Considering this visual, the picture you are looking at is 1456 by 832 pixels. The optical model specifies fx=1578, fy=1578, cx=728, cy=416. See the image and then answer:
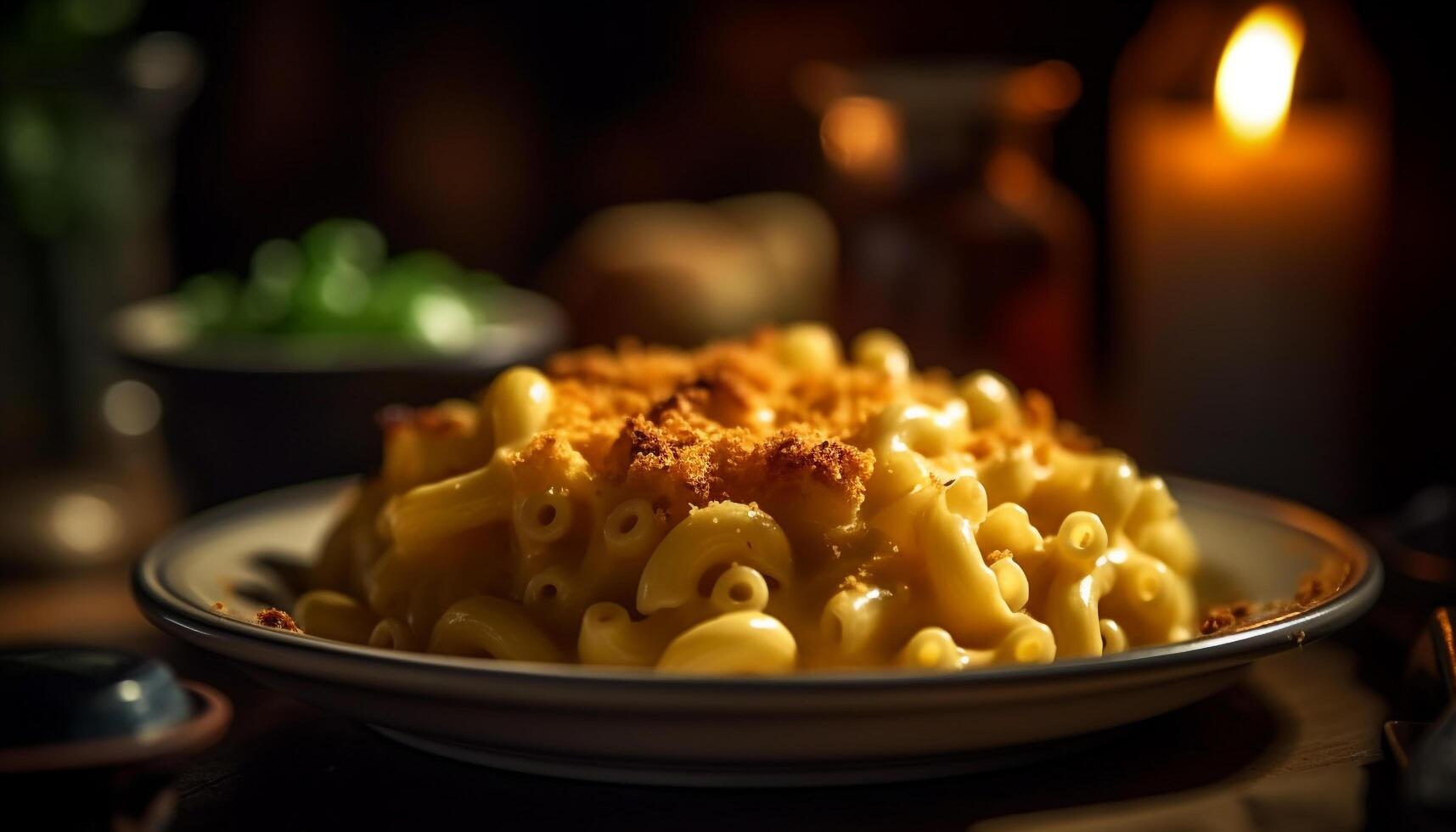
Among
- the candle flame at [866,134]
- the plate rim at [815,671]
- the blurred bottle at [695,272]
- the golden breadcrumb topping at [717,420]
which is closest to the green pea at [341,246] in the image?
the blurred bottle at [695,272]

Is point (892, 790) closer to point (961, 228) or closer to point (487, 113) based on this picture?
point (961, 228)

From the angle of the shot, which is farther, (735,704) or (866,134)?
(866,134)

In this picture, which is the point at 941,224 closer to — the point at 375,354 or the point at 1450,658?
the point at 375,354

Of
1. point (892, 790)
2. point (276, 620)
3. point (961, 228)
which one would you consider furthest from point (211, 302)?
point (892, 790)

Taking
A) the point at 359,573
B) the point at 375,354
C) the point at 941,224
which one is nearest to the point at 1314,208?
the point at 941,224

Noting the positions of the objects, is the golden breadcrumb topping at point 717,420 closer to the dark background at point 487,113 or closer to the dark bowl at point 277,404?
the dark bowl at point 277,404

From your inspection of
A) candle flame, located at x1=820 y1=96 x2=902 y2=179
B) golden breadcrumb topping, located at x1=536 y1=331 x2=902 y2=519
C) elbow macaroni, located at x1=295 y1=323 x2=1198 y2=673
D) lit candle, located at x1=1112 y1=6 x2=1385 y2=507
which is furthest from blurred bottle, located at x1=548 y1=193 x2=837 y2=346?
elbow macaroni, located at x1=295 y1=323 x2=1198 y2=673

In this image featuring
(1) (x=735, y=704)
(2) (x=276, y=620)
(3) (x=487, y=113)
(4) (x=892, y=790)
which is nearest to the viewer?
(1) (x=735, y=704)

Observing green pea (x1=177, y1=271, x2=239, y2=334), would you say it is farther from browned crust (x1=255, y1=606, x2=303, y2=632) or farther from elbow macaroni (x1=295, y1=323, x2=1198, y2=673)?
browned crust (x1=255, y1=606, x2=303, y2=632)
